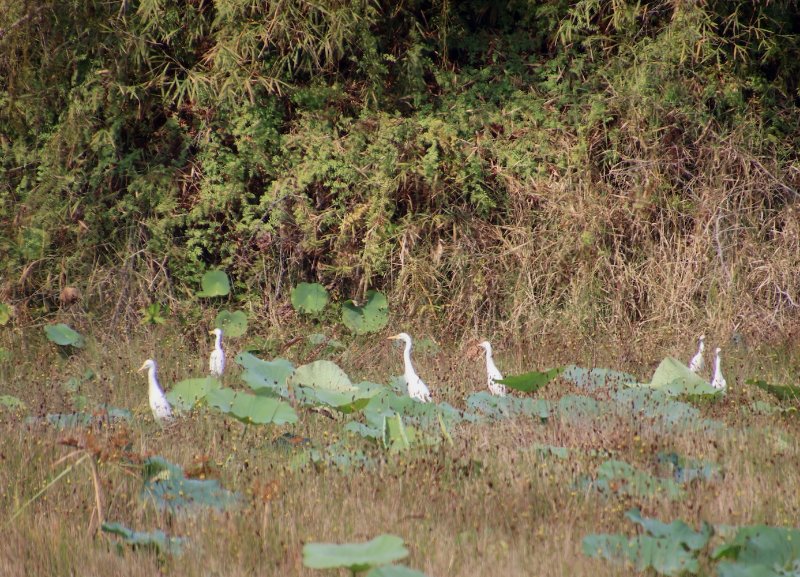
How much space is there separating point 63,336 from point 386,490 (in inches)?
155

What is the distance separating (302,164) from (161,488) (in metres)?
4.60

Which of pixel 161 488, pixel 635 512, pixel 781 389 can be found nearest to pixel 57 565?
pixel 161 488

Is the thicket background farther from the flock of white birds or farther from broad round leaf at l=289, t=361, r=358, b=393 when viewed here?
broad round leaf at l=289, t=361, r=358, b=393

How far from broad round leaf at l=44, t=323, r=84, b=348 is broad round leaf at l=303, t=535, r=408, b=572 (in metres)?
4.78

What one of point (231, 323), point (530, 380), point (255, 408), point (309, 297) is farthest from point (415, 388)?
point (231, 323)

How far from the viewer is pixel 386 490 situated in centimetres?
398

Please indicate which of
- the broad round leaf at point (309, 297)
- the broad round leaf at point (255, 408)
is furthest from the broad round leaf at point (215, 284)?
the broad round leaf at point (255, 408)

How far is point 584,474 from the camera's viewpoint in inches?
159

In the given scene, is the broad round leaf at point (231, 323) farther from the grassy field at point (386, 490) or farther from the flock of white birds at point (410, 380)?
the grassy field at point (386, 490)

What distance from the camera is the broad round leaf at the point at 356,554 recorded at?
2.66 metres

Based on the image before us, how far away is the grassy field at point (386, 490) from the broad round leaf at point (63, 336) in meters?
1.33

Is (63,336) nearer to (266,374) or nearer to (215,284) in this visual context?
(215,284)

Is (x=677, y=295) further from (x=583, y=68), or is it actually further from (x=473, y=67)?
(x=473, y=67)

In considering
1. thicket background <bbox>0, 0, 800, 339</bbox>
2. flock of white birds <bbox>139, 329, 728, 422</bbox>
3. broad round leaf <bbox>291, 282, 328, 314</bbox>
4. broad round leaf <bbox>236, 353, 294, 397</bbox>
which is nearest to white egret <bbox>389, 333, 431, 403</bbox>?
flock of white birds <bbox>139, 329, 728, 422</bbox>
